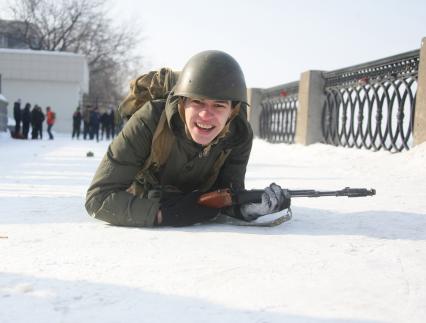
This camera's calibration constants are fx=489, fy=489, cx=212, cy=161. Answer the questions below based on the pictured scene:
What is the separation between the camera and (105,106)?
36125 mm

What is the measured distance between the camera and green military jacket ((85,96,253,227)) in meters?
2.66

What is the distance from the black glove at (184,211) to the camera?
8.89 feet

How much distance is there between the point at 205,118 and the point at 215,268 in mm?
917

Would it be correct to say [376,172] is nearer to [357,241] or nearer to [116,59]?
[357,241]

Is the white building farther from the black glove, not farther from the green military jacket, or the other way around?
the black glove

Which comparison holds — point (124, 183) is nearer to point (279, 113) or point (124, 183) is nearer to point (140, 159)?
point (140, 159)

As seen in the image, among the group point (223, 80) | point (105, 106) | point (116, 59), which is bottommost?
point (223, 80)

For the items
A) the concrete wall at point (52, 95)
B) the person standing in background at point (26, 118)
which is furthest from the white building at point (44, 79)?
the person standing in background at point (26, 118)

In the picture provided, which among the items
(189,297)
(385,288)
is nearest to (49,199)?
(189,297)

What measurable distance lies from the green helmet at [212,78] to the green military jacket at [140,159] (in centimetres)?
14

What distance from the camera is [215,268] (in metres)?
1.95

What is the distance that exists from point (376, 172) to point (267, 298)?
17.0 feet

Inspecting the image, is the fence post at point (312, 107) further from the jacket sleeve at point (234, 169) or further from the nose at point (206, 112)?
the nose at point (206, 112)

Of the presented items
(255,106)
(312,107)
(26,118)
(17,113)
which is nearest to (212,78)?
(312,107)
